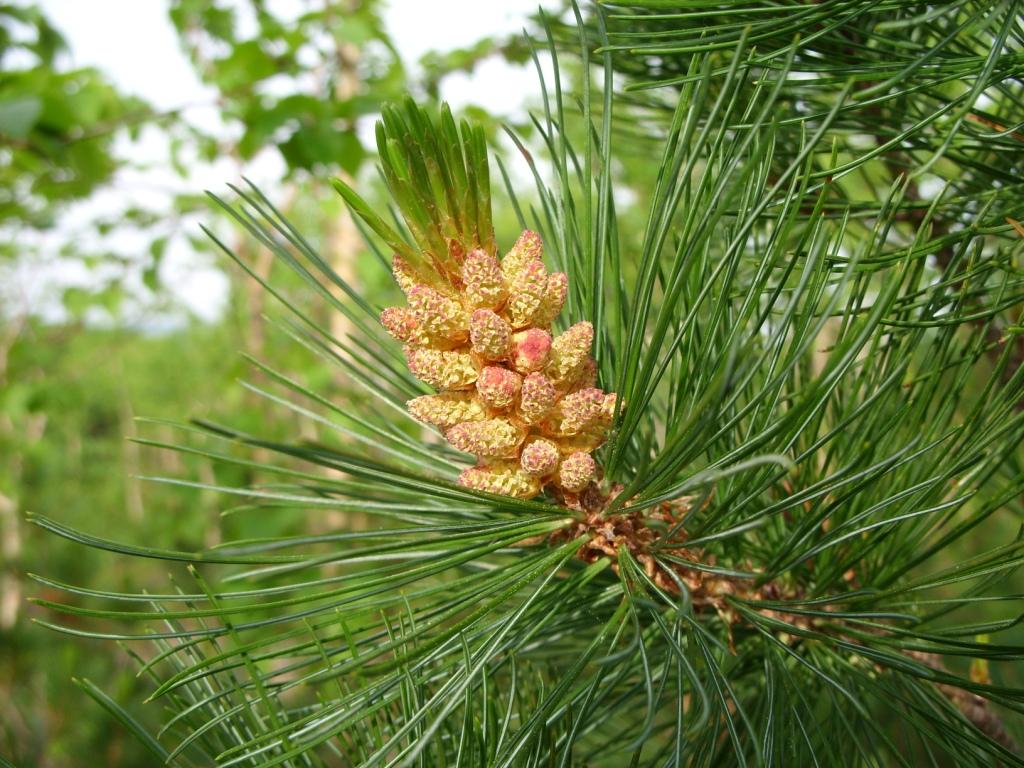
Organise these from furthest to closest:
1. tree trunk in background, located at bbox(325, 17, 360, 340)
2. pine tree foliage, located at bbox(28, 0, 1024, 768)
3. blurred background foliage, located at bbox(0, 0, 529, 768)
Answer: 1. tree trunk in background, located at bbox(325, 17, 360, 340)
2. blurred background foliage, located at bbox(0, 0, 529, 768)
3. pine tree foliage, located at bbox(28, 0, 1024, 768)

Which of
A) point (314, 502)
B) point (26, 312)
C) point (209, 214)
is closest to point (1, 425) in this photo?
point (26, 312)

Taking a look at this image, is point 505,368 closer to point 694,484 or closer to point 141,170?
point 694,484

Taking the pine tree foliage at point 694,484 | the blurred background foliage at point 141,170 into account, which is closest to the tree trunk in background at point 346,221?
the blurred background foliage at point 141,170

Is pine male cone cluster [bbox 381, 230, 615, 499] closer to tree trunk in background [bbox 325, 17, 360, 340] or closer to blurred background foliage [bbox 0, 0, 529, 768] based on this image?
blurred background foliage [bbox 0, 0, 529, 768]

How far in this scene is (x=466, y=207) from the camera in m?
0.37

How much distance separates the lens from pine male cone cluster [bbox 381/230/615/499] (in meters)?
0.37

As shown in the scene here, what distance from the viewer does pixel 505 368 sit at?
40 cm

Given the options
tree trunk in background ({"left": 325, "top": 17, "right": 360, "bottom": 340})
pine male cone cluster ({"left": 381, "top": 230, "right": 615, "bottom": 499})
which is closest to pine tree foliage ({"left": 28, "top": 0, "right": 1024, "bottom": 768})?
pine male cone cluster ({"left": 381, "top": 230, "right": 615, "bottom": 499})

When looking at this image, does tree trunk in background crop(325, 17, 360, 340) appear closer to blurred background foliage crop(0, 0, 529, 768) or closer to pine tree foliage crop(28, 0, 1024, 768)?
blurred background foliage crop(0, 0, 529, 768)

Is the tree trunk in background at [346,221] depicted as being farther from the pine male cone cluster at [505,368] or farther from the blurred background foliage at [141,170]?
the pine male cone cluster at [505,368]

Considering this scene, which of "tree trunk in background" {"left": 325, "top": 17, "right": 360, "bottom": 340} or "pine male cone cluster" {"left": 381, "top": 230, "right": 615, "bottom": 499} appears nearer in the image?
"pine male cone cluster" {"left": 381, "top": 230, "right": 615, "bottom": 499}

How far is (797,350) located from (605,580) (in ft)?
0.71

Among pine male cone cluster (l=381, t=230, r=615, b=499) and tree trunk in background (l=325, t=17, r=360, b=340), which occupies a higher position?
tree trunk in background (l=325, t=17, r=360, b=340)

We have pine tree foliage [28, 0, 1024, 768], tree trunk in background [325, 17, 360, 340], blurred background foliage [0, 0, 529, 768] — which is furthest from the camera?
tree trunk in background [325, 17, 360, 340]
